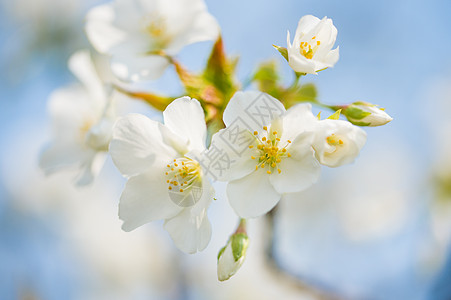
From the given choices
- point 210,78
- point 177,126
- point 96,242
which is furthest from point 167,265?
point 177,126

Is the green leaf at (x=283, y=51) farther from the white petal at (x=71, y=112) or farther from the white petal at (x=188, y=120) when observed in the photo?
the white petal at (x=71, y=112)

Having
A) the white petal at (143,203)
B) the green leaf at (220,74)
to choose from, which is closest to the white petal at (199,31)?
the green leaf at (220,74)

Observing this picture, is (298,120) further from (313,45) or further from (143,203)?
(143,203)

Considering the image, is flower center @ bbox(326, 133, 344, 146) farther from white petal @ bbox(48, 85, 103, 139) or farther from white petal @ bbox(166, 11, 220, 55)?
white petal @ bbox(48, 85, 103, 139)

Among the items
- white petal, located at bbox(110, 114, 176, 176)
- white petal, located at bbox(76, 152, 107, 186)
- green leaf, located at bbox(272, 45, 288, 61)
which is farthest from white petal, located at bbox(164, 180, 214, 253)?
white petal, located at bbox(76, 152, 107, 186)

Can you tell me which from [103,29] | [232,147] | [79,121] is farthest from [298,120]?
[79,121]

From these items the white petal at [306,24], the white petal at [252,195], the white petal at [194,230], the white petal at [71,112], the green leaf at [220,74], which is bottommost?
the white petal at [71,112]
